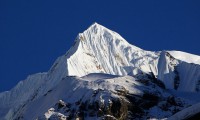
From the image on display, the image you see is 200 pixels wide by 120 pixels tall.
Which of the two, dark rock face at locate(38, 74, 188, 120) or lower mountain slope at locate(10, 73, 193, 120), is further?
lower mountain slope at locate(10, 73, 193, 120)

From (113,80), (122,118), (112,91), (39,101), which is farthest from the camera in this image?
(39,101)

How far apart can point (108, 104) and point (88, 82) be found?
1542 centimetres

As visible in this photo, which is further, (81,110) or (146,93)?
(146,93)

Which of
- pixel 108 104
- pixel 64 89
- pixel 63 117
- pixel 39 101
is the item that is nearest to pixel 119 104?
pixel 108 104

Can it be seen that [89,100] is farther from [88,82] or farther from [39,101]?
[39,101]

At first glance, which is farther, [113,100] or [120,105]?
[113,100]

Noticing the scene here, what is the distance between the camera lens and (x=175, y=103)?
119 metres

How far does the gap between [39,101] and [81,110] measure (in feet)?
96.7

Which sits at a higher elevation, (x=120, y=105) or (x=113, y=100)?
(x=113, y=100)

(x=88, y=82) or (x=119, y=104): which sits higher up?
(x=88, y=82)

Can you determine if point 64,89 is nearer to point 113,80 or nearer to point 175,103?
point 113,80

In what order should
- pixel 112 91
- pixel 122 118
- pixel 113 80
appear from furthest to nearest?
pixel 113 80 → pixel 112 91 → pixel 122 118

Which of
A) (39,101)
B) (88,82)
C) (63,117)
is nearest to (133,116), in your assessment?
(63,117)

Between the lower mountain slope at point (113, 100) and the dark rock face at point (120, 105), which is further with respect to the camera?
the lower mountain slope at point (113, 100)
